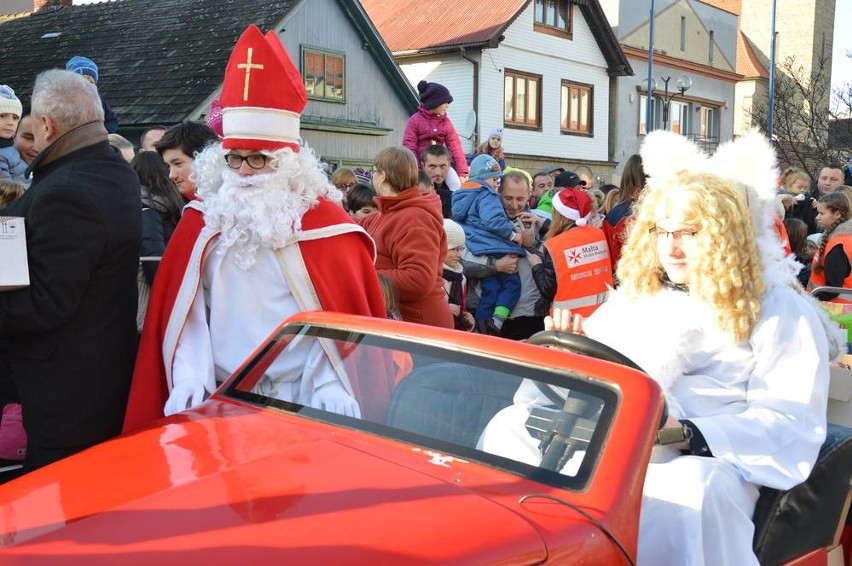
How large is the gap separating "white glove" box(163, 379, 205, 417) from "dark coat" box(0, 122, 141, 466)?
1.19 feet

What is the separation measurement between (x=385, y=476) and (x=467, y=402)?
0.41m

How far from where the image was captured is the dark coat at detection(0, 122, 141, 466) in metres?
3.17

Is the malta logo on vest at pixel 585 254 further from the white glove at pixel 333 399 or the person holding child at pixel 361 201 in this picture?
the white glove at pixel 333 399

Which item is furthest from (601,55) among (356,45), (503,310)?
(503,310)

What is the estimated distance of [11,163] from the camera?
5914 mm

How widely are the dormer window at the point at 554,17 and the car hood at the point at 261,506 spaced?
26.7 meters

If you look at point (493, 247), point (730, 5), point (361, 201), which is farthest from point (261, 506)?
point (730, 5)

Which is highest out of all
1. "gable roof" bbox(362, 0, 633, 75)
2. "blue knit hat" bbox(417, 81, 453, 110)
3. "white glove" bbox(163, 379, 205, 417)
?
"gable roof" bbox(362, 0, 633, 75)

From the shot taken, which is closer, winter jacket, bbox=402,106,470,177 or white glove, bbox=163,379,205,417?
white glove, bbox=163,379,205,417

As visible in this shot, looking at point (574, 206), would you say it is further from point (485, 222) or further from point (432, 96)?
point (432, 96)

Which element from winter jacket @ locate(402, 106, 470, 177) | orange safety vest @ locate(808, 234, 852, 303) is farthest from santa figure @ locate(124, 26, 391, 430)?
winter jacket @ locate(402, 106, 470, 177)

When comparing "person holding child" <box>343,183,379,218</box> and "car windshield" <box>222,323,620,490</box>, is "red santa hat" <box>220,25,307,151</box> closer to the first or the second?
"car windshield" <box>222,323,620,490</box>

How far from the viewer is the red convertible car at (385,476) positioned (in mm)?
1862

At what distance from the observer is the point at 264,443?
2430 mm
